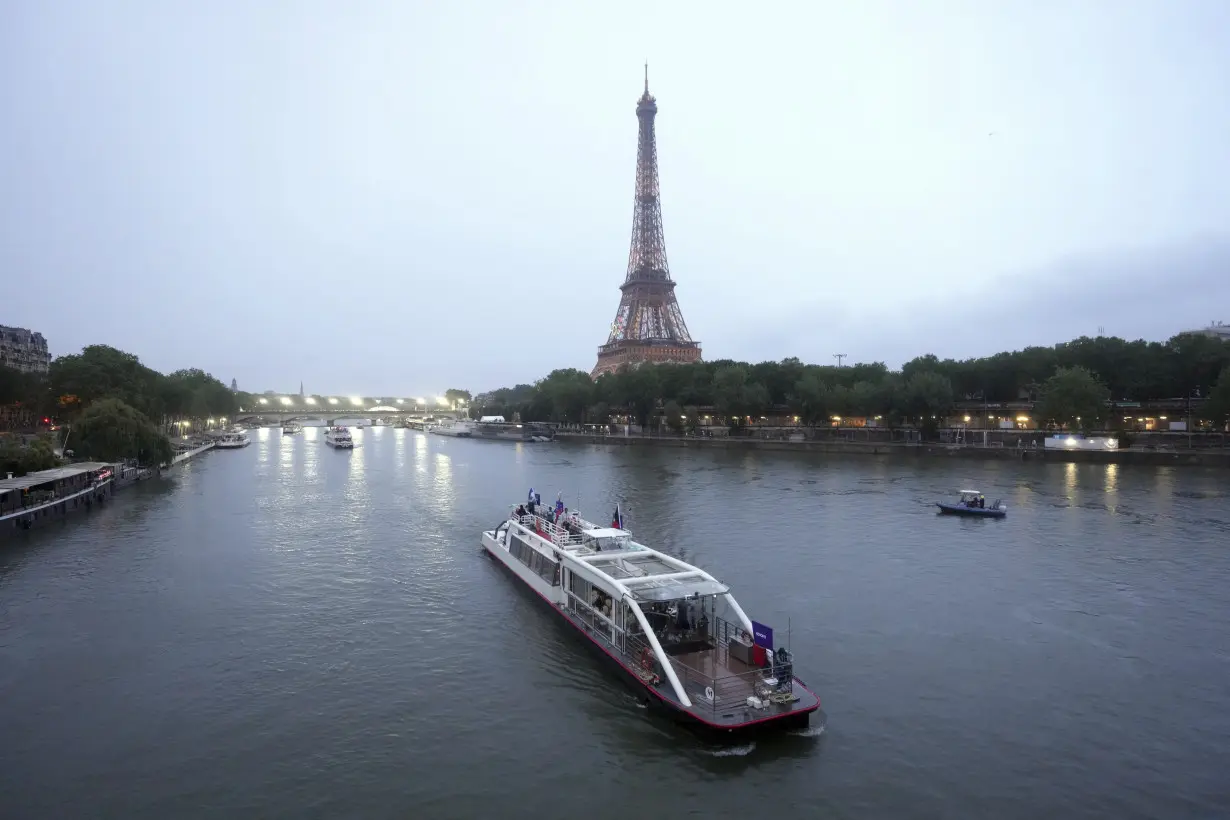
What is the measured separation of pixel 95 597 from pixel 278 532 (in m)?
12.6

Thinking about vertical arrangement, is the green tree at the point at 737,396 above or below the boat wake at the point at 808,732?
above

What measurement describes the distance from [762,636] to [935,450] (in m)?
72.4

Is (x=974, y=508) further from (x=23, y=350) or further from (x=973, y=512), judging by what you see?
(x=23, y=350)

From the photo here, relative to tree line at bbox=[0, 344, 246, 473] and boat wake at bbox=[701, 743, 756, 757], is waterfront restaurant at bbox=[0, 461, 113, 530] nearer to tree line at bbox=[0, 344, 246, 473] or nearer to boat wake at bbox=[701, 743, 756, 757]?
tree line at bbox=[0, 344, 246, 473]

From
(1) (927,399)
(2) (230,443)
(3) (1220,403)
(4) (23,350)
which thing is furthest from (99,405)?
(4) (23,350)

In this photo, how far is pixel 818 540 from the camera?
35875 millimetres

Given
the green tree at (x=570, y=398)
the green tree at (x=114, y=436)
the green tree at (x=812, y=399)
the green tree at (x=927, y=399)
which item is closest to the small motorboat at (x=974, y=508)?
the green tree at (x=927, y=399)

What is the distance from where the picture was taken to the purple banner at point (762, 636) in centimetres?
1647

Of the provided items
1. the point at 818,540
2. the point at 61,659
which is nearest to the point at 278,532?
the point at 61,659

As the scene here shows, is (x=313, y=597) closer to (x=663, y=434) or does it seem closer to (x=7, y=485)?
(x=7, y=485)

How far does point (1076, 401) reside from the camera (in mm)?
76750

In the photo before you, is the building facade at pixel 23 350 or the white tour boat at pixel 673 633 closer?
the white tour boat at pixel 673 633

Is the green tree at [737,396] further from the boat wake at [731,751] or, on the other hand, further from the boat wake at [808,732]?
the boat wake at [731,751]

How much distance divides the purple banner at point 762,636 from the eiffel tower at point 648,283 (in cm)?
13869
